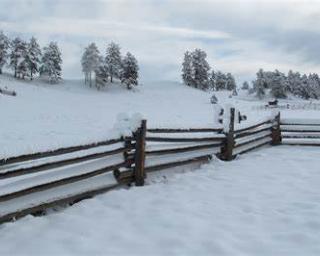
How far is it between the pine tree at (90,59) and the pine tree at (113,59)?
6.80 feet

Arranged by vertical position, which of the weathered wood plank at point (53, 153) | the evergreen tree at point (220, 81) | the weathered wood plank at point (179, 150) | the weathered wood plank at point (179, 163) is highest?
the evergreen tree at point (220, 81)

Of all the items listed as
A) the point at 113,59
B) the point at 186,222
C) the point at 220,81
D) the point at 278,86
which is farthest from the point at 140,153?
the point at 220,81

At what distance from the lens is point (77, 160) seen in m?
7.49

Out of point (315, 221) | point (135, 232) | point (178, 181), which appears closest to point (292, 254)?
point (315, 221)

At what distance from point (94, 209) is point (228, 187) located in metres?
2.95

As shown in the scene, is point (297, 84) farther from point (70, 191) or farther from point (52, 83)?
point (70, 191)

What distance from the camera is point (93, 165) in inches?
311

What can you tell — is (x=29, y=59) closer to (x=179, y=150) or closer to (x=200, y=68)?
(x=200, y=68)

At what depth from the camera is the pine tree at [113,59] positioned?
83.6 metres

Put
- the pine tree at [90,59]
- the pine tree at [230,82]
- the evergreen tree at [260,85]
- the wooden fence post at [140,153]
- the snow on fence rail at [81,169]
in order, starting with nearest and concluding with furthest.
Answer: the snow on fence rail at [81,169], the wooden fence post at [140,153], the pine tree at [90,59], the evergreen tree at [260,85], the pine tree at [230,82]

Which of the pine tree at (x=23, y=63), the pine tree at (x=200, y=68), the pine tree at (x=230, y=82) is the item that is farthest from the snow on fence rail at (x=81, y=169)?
the pine tree at (x=230, y=82)

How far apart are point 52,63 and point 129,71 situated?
1371cm

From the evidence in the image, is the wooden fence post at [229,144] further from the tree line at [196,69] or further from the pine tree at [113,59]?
the tree line at [196,69]

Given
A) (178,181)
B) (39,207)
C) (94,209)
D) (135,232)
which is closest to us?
(135,232)
